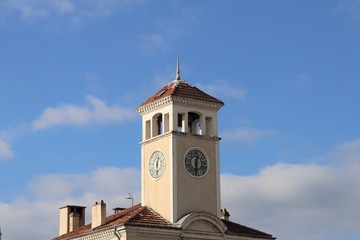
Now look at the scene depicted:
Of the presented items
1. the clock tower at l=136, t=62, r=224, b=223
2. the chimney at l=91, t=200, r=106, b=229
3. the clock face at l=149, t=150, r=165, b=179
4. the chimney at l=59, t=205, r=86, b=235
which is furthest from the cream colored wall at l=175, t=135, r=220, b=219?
the chimney at l=59, t=205, r=86, b=235

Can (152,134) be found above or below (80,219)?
above

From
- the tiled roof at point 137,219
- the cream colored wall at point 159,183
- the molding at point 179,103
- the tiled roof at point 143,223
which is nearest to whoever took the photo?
the tiled roof at point 137,219

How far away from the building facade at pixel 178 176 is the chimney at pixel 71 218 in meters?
2.07

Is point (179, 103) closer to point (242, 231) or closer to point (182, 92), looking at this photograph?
point (182, 92)

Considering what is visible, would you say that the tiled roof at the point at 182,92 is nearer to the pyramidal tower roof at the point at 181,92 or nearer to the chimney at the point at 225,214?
the pyramidal tower roof at the point at 181,92

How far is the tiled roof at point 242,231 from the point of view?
2336 inches

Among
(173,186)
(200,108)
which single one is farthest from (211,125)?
(173,186)

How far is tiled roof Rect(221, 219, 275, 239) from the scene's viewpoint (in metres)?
59.3

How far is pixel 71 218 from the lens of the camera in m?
64.6

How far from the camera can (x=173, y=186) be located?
57906 millimetres

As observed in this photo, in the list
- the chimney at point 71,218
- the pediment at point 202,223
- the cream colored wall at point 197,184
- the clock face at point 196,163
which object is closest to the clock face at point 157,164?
the cream colored wall at point 197,184

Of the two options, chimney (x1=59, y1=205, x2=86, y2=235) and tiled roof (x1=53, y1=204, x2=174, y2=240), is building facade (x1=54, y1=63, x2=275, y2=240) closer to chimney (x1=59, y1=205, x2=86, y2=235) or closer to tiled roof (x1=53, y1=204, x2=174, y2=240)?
tiled roof (x1=53, y1=204, x2=174, y2=240)

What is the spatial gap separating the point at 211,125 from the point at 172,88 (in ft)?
11.1

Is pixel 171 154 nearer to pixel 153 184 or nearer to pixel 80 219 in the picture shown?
pixel 153 184
